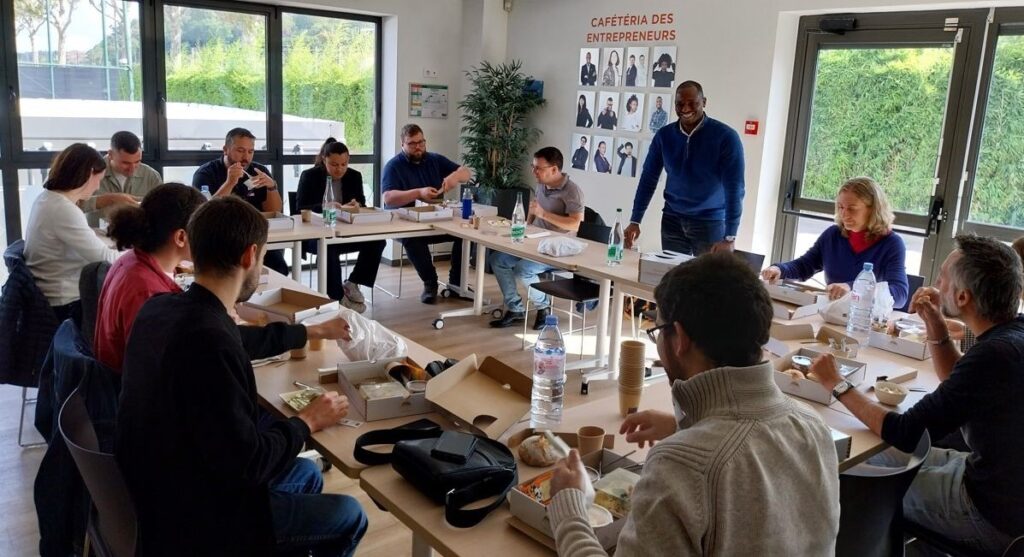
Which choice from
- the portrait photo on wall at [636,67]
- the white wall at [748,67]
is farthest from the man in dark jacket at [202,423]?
the portrait photo on wall at [636,67]

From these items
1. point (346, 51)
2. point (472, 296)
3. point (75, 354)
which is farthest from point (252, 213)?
point (346, 51)

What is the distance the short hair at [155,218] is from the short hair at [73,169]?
4.49ft

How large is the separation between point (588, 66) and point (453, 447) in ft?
18.6

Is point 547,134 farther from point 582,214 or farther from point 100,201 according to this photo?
point 100,201

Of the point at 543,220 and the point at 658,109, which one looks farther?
the point at 658,109

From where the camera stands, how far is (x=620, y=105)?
6.64 meters

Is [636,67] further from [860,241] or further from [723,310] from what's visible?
[723,310]

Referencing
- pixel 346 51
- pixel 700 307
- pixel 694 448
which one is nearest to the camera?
pixel 694 448

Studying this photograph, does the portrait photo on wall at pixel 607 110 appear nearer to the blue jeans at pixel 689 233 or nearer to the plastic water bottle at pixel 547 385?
the blue jeans at pixel 689 233

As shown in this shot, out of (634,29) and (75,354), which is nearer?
(75,354)

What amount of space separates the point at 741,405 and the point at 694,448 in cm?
11

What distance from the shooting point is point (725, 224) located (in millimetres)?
4891

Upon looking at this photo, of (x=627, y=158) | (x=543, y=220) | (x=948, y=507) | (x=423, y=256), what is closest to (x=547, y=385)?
(x=948, y=507)

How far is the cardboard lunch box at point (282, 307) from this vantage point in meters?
2.72
